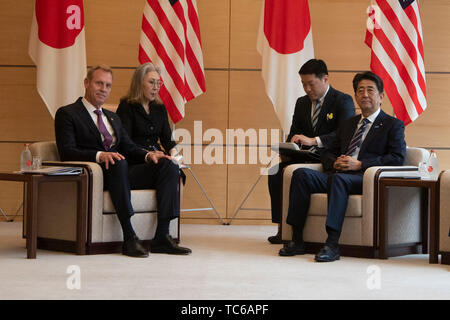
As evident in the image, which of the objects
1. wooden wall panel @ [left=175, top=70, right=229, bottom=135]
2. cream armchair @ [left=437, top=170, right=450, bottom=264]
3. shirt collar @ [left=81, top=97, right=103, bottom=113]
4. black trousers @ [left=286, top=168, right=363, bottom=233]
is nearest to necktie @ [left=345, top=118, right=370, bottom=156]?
black trousers @ [left=286, top=168, right=363, bottom=233]

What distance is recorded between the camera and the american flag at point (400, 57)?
19.0 feet

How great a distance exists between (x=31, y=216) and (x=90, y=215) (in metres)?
0.40

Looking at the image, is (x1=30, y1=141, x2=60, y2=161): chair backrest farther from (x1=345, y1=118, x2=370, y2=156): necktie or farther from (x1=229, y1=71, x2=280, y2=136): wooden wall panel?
(x1=229, y1=71, x2=280, y2=136): wooden wall panel

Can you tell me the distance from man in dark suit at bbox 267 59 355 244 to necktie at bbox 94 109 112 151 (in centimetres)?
132

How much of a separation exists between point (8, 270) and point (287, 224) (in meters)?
1.93

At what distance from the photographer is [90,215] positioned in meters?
4.20

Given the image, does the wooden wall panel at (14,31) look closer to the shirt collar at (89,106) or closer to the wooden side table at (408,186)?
the shirt collar at (89,106)

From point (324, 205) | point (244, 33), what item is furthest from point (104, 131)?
point (244, 33)

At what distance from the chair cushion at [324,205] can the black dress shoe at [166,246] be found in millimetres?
901

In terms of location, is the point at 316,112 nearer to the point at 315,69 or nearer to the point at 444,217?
the point at 315,69

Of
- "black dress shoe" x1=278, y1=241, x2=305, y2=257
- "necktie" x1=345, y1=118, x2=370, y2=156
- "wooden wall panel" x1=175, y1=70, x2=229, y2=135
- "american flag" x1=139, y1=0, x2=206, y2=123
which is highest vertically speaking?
"american flag" x1=139, y1=0, x2=206, y2=123

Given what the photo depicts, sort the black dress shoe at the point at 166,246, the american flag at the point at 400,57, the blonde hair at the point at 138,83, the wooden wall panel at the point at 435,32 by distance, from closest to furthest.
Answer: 1. the black dress shoe at the point at 166,246
2. the blonde hair at the point at 138,83
3. the american flag at the point at 400,57
4. the wooden wall panel at the point at 435,32

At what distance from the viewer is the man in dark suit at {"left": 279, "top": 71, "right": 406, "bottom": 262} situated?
4.18m

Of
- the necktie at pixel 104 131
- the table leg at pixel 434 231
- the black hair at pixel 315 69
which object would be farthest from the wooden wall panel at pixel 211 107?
the table leg at pixel 434 231
